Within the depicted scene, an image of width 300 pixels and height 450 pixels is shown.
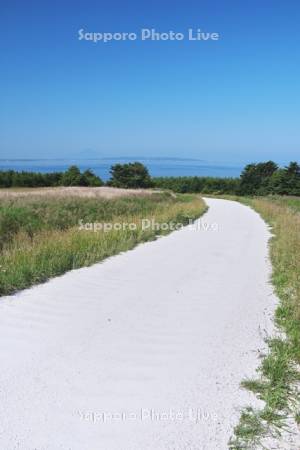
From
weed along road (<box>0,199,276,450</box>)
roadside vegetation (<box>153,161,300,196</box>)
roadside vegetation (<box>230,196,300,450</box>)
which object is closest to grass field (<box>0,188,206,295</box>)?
weed along road (<box>0,199,276,450</box>)

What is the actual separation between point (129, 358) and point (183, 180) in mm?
82840

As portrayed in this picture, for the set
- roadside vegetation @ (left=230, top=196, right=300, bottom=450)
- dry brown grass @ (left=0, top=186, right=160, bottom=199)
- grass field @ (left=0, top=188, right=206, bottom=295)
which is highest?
dry brown grass @ (left=0, top=186, right=160, bottom=199)

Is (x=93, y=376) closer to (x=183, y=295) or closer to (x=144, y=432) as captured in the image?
(x=144, y=432)

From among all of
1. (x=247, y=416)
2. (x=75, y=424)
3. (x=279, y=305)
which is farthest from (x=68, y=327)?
(x=279, y=305)

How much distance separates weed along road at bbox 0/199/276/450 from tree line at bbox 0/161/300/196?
206ft

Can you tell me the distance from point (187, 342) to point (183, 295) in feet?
6.80

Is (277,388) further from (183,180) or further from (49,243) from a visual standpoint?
(183,180)

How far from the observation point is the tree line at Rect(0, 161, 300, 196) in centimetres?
6906

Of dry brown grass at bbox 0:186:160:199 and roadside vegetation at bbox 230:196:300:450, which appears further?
dry brown grass at bbox 0:186:160:199

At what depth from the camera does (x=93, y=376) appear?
4160 millimetres

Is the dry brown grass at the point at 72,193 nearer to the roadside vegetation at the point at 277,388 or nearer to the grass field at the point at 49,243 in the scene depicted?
the grass field at the point at 49,243

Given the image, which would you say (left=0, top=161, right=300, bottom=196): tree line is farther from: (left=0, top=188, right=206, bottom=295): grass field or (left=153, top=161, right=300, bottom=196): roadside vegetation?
(left=0, top=188, right=206, bottom=295): grass field

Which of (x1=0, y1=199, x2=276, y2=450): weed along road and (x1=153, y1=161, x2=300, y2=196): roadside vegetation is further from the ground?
(x1=153, y1=161, x2=300, y2=196): roadside vegetation

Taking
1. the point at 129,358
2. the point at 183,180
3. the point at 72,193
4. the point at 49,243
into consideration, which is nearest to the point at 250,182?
the point at 183,180
